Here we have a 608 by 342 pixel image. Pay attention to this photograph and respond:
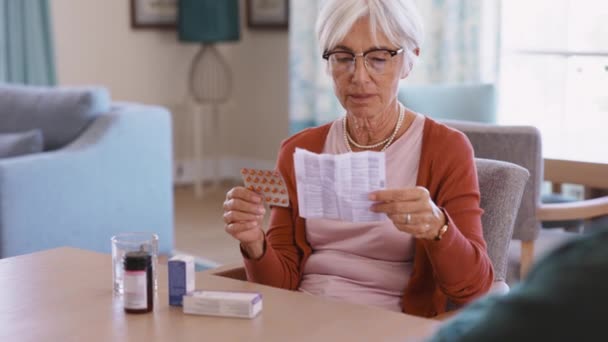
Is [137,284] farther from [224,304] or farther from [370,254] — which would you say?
[370,254]

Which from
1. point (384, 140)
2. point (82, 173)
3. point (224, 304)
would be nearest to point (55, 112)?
point (82, 173)

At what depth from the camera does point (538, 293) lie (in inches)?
23.8

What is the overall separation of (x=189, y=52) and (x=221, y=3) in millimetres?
577

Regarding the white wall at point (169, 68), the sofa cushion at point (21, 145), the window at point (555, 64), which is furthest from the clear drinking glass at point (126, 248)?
the white wall at point (169, 68)

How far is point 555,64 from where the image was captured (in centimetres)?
484

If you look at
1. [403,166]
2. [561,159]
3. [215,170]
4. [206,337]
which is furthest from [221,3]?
[206,337]

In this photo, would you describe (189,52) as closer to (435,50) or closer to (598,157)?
(435,50)

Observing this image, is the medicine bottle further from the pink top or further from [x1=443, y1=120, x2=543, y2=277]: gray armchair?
[x1=443, y1=120, x2=543, y2=277]: gray armchair

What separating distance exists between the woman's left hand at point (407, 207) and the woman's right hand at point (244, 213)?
255 mm

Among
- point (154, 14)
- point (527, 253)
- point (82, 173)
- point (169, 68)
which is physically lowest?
point (527, 253)

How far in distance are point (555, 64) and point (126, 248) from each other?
3.68 m

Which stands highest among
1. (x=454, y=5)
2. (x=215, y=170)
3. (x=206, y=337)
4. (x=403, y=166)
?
(x=454, y=5)

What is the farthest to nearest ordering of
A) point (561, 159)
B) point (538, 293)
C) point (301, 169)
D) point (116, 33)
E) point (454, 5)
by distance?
1. point (116, 33)
2. point (454, 5)
3. point (561, 159)
4. point (301, 169)
5. point (538, 293)

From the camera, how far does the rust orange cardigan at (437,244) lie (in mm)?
1774
